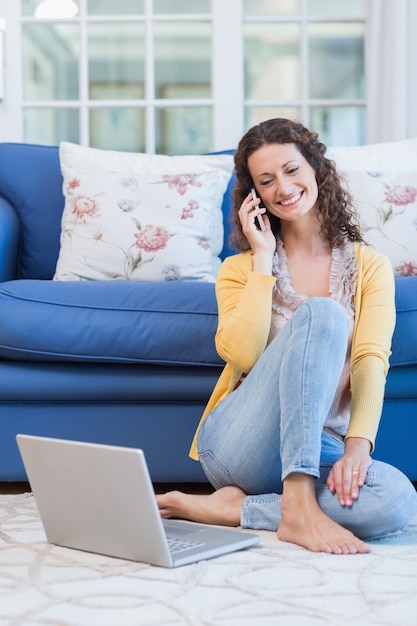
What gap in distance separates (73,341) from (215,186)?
2.86ft

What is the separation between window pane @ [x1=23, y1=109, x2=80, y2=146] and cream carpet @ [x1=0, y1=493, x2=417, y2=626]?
2354 mm

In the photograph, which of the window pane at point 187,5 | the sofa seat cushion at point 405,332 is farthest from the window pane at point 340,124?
the sofa seat cushion at point 405,332

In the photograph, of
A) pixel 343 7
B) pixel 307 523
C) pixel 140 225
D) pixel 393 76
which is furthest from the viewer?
pixel 343 7

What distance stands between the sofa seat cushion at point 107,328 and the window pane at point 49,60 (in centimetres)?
169

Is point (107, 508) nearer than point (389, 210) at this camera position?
Yes

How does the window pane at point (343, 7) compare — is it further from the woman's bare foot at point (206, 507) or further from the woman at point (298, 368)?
the woman's bare foot at point (206, 507)


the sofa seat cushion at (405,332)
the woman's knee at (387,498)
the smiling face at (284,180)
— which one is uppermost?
Answer: the smiling face at (284,180)

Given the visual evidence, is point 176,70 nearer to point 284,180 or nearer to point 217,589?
point 284,180

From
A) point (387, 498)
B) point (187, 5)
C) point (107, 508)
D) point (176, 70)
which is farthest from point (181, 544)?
point (187, 5)

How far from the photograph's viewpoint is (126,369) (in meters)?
2.32

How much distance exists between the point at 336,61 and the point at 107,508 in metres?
2.70

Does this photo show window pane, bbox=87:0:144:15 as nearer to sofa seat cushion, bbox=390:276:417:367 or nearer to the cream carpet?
sofa seat cushion, bbox=390:276:417:367

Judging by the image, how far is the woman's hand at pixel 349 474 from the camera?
67.2 inches

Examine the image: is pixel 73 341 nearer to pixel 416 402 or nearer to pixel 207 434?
pixel 207 434
